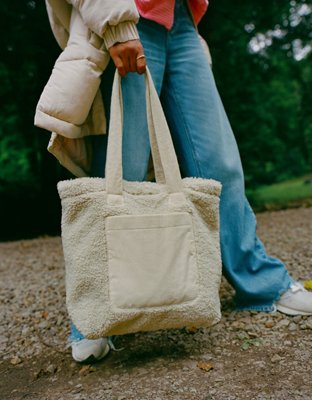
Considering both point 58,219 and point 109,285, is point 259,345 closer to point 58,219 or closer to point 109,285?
point 109,285

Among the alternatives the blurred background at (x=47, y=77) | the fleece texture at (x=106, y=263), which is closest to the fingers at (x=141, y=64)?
the fleece texture at (x=106, y=263)

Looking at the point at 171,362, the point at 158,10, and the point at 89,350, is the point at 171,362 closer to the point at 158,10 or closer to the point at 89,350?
the point at 89,350

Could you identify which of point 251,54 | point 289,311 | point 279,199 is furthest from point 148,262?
point 279,199

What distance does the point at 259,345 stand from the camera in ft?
6.03

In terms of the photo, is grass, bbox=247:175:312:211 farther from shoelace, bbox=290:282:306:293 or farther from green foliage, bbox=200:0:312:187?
shoelace, bbox=290:282:306:293

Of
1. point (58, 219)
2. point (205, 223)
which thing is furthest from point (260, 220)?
point (205, 223)

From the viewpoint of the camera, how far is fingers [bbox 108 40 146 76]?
1.64 m

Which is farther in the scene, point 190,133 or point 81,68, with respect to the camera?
point 190,133

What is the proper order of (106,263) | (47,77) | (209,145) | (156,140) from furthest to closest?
(47,77) → (209,145) → (156,140) → (106,263)

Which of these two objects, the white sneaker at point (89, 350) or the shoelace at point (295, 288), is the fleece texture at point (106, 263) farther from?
the shoelace at point (295, 288)

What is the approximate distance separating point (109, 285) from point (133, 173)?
47 cm

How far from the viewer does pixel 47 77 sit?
25.2ft

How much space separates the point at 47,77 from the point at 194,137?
6.32m

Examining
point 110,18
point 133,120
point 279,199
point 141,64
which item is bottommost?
point 279,199
